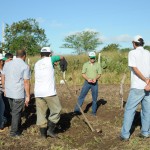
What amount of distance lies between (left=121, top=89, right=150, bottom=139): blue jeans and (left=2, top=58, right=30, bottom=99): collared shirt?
2088mm

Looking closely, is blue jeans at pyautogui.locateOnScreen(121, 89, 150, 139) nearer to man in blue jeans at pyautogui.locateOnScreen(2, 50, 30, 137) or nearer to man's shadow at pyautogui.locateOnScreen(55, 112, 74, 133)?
man's shadow at pyautogui.locateOnScreen(55, 112, 74, 133)

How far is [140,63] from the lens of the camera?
6.00 m

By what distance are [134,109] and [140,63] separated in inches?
34.2

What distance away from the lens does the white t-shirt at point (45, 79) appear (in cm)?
627

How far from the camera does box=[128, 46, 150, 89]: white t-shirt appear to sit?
19.6 ft

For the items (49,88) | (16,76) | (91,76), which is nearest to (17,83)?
(16,76)

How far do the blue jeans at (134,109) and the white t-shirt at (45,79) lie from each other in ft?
4.80

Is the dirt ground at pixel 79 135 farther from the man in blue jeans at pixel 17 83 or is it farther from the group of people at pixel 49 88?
the man in blue jeans at pixel 17 83

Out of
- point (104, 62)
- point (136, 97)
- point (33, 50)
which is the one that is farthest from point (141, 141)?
point (33, 50)

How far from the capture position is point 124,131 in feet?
20.5

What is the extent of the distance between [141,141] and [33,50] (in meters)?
23.5

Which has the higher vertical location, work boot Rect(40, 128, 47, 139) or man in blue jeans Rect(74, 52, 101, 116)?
man in blue jeans Rect(74, 52, 101, 116)

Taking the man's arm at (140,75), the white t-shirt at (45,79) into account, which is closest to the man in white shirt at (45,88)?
the white t-shirt at (45,79)

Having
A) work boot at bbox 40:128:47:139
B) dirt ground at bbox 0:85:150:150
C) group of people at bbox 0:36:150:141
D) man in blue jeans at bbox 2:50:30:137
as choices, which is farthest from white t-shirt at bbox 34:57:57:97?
dirt ground at bbox 0:85:150:150
